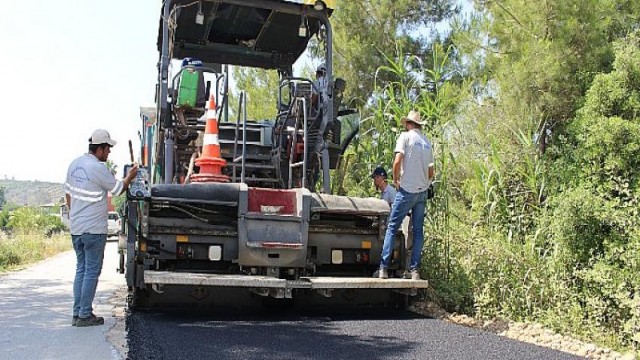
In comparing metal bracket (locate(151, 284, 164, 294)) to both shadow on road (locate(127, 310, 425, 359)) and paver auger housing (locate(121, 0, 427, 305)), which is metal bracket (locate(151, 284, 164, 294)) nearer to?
paver auger housing (locate(121, 0, 427, 305))

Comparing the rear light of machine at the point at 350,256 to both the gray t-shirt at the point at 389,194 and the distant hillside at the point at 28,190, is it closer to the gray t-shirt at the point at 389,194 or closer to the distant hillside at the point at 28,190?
the gray t-shirt at the point at 389,194

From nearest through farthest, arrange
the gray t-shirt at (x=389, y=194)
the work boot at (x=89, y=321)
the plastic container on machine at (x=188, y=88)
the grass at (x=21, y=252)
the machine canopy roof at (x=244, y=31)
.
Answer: the work boot at (x=89, y=321)
the plastic container on machine at (x=188, y=88)
the machine canopy roof at (x=244, y=31)
the gray t-shirt at (x=389, y=194)
the grass at (x=21, y=252)

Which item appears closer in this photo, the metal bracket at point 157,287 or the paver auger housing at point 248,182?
the metal bracket at point 157,287

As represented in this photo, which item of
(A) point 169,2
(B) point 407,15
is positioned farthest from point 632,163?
(B) point 407,15

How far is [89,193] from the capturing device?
4.95 meters

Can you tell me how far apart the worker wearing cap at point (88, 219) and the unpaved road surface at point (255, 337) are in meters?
0.24

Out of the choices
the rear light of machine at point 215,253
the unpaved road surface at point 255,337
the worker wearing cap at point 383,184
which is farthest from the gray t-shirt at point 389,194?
the rear light of machine at point 215,253

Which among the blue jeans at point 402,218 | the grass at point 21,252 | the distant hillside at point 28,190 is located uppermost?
the blue jeans at point 402,218

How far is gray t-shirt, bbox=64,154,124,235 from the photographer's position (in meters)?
4.89

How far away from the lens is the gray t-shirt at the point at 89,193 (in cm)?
489

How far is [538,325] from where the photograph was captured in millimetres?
4590

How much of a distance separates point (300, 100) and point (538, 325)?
272 cm

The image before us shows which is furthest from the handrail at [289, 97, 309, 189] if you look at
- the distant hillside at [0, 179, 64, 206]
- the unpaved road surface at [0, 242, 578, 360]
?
the distant hillside at [0, 179, 64, 206]

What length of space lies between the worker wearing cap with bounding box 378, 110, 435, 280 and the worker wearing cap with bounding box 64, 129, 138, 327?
204cm
